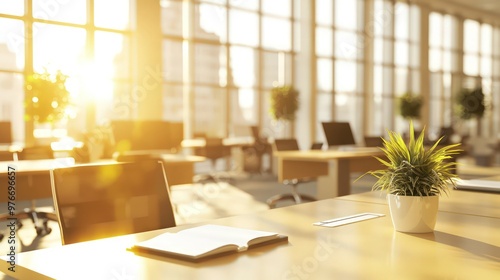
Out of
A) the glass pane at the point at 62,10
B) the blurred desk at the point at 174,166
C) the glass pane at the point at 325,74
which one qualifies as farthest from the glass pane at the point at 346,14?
the blurred desk at the point at 174,166

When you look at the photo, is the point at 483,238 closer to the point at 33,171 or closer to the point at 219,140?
the point at 33,171

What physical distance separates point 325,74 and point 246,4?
116 inches

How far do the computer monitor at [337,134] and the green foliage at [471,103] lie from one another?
36.1 feet

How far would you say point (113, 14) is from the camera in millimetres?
10758

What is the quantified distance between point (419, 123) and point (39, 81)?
1322 cm

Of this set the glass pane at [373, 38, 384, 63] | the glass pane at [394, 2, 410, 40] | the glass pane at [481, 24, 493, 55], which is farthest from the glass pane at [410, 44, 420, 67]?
the glass pane at [481, 24, 493, 55]

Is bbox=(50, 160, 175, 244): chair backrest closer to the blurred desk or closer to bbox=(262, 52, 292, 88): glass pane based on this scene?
the blurred desk

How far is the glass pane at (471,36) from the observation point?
731 inches

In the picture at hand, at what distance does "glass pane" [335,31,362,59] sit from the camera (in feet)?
48.9

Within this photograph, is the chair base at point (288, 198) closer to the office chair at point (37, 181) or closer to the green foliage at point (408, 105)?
the office chair at point (37, 181)

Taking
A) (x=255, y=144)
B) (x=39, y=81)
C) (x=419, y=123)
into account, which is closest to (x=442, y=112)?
(x=419, y=123)

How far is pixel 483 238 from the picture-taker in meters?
1.63

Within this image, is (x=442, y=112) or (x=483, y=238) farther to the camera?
(x=442, y=112)

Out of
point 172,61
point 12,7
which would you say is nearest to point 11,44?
point 12,7
